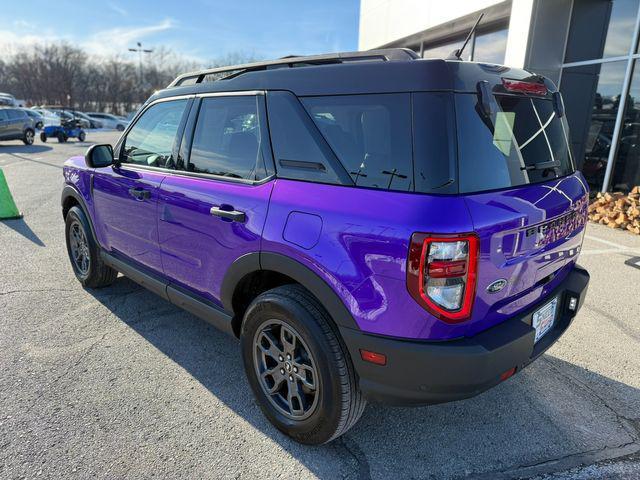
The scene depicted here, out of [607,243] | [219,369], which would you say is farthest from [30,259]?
[607,243]

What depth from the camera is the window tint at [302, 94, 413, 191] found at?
1.92 metres

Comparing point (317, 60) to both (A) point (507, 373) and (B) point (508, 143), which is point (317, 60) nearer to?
(B) point (508, 143)

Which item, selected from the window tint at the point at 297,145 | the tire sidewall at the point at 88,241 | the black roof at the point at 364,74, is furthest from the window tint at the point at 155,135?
the window tint at the point at 297,145

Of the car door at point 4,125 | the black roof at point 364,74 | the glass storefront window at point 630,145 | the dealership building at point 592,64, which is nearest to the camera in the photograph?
the black roof at point 364,74

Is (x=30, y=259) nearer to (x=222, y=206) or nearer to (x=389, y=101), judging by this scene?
(x=222, y=206)

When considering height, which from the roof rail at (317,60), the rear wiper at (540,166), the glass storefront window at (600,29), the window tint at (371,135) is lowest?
the rear wiper at (540,166)

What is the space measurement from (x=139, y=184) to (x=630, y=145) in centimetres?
892

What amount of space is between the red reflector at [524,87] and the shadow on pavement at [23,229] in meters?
5.87

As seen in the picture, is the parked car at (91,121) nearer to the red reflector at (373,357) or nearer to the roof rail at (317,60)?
the roof rail at (317,60)

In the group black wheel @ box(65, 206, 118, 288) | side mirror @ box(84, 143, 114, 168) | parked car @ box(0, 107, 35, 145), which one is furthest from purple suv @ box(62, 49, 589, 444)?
parked car @ box(0, 107, 35, 145)

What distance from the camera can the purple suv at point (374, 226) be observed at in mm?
1843

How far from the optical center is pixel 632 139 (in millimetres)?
8383

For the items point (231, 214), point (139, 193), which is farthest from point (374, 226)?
point (139, 193)

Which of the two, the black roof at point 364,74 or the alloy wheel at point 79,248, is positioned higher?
the black roof at point 364,74
